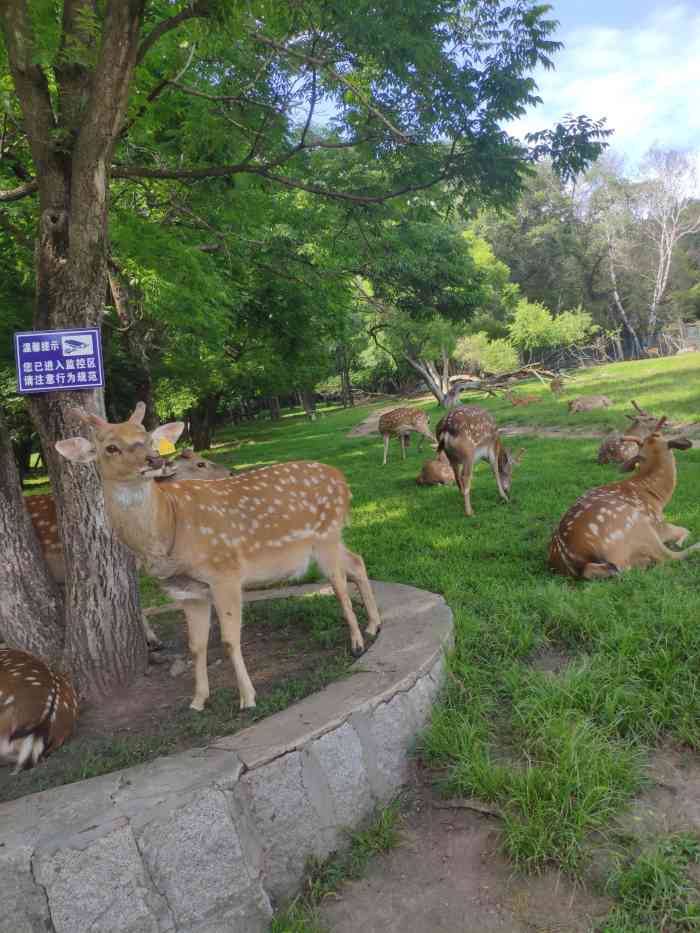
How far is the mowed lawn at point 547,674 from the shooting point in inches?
113

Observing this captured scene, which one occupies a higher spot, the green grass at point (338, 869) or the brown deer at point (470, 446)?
the brown deer at point (470, 446)

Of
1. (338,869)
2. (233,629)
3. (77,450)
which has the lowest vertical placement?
(338,869)

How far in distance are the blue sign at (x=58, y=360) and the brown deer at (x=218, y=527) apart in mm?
717

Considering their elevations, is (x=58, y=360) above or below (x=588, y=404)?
above

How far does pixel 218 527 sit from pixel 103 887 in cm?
174

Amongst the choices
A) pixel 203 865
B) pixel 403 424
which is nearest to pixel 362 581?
pixel 203 865

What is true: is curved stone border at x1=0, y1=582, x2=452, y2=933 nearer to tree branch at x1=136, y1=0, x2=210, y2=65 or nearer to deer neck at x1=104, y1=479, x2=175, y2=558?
deer neck at x1=104, y1=479, x2=175, y2=558

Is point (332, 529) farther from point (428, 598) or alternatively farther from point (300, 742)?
point (300, 742)

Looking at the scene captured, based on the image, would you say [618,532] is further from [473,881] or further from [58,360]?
[58,360]

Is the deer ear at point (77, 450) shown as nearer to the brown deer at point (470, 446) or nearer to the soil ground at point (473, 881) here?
the soil ground at point (473, 881)

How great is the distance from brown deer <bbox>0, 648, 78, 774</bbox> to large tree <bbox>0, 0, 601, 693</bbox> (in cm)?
45

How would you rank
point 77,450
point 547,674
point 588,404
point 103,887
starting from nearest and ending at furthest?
point 103,887
point 77,450
point 547,674
point 588,404

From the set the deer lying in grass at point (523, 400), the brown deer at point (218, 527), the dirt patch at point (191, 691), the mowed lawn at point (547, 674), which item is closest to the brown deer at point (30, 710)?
the dirt patch at point (191, 691)

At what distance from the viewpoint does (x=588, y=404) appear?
16344mm
